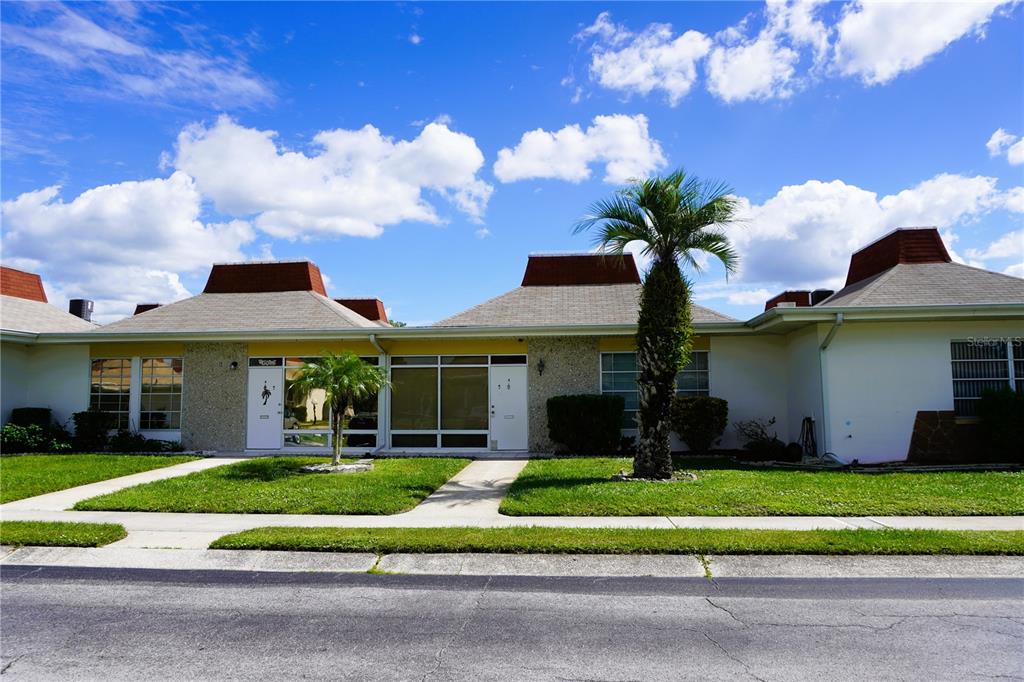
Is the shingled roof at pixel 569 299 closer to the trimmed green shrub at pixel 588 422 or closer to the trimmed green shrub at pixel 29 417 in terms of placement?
the trimmed green shrub at pixel 588 422

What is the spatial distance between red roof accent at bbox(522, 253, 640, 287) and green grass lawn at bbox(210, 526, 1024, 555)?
13.6 metres

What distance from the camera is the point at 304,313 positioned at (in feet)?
61.5

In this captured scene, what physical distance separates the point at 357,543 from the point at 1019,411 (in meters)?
13.2

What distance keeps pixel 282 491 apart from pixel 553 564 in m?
5.78

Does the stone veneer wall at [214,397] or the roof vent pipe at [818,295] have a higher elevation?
the roof vent pipe at [818,295]

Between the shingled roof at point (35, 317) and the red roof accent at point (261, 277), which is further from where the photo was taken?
the red roof accent at point (261, 277)

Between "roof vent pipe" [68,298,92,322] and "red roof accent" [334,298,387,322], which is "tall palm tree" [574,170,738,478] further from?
"roof vent pipe" [68,298,92,322]

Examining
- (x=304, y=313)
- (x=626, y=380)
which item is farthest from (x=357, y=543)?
(x=304, y=313)

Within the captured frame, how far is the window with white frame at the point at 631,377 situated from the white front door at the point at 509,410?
2121 millimetres

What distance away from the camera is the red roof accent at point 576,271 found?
20766 millimetres

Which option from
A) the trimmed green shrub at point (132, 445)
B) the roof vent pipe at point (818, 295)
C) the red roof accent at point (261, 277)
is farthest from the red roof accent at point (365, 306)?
the roof vent pipe at point (818, 295)

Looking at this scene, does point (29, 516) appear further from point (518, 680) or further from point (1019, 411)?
point (1019, 411)

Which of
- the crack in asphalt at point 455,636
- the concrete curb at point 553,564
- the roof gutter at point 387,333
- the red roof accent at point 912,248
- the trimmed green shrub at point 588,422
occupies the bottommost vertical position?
the crack in asphalt at point 455,636

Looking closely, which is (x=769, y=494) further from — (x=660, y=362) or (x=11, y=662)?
(x=11, y=662)
